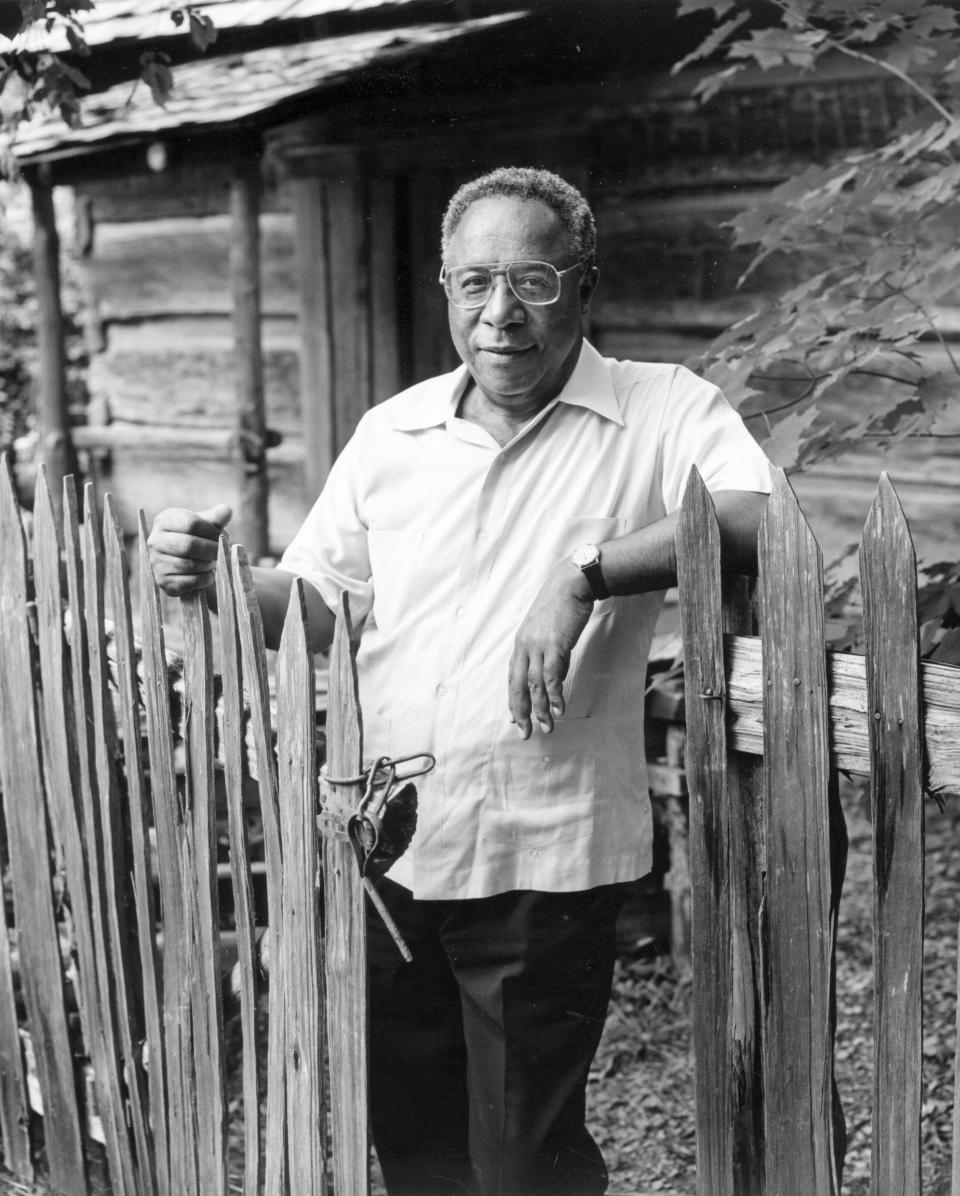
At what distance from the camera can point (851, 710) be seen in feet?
5.72

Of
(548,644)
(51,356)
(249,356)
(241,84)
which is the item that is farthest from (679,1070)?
(51,356)

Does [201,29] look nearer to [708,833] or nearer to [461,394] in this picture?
[461,394]

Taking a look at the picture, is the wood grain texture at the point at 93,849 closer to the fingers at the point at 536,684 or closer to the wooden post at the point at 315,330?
the fingers at the point at 536,684

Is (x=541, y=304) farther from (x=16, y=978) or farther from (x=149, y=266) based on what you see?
(x=149, y=266)

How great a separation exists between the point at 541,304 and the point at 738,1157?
1366mm

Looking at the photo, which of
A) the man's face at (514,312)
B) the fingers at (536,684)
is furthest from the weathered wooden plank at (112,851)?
the fingers at (536,684)

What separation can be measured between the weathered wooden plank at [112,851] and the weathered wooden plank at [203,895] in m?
0.24

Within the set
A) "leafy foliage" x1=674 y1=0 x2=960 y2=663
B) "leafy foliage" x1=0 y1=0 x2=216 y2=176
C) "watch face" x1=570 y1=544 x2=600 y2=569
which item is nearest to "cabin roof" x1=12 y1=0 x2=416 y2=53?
"leafy foliage" x1=0 y1=0 x2=216 y2=176

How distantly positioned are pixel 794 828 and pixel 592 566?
50 centimetres

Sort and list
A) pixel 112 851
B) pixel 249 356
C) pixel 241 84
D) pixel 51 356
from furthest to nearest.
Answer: pixel 51 356, pixel 249 356, pixel 241 84, pixel 112 851

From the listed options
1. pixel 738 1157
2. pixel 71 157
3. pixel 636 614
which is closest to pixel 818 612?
pixel 636 614

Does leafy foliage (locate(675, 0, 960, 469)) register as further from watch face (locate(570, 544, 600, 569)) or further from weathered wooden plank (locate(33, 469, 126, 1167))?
weathered wooden plank (locate(33, 469, 126, 1167))

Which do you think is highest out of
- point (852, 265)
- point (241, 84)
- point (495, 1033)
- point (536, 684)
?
point (241, 84)

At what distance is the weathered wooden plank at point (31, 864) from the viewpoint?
2846 mm
